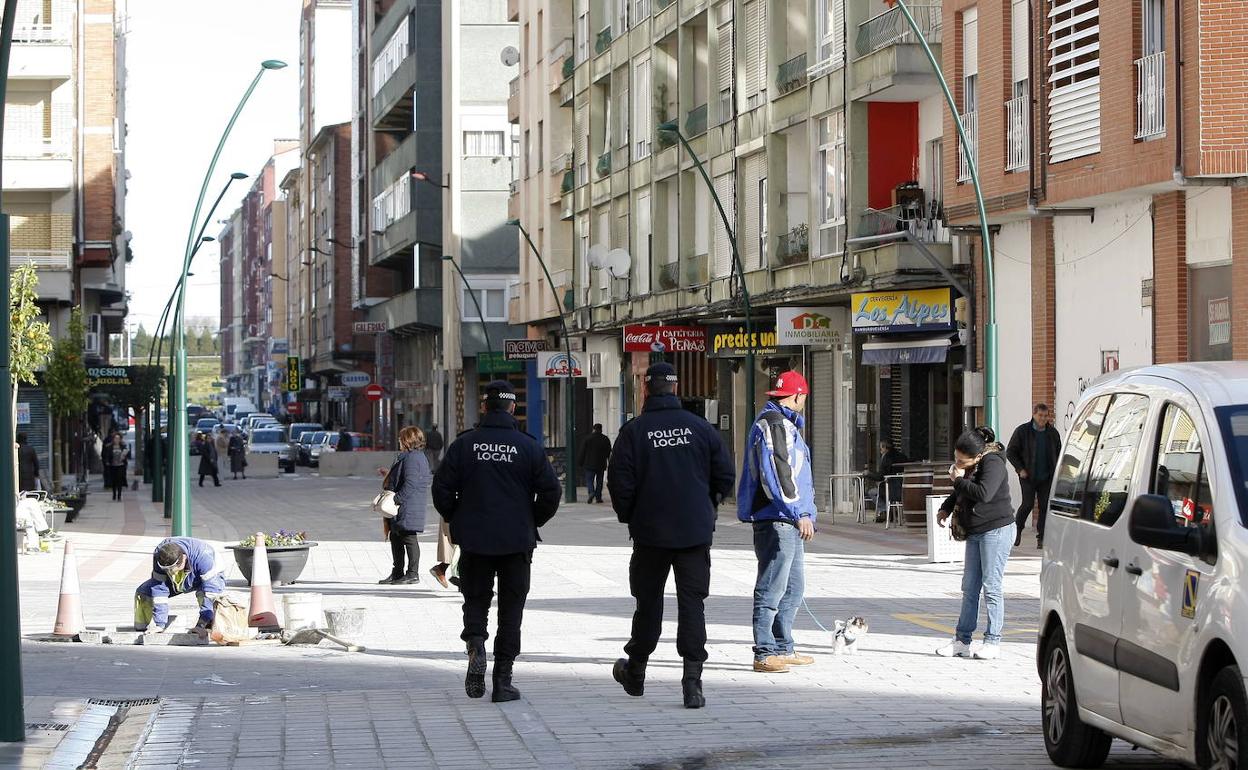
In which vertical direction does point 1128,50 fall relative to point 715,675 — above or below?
above

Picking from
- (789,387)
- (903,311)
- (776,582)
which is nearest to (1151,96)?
(903,311)

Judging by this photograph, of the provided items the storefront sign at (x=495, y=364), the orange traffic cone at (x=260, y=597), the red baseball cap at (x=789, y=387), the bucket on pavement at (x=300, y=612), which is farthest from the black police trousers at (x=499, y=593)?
the storefront sign at (x=495, y=364)

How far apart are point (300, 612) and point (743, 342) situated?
26.2 m

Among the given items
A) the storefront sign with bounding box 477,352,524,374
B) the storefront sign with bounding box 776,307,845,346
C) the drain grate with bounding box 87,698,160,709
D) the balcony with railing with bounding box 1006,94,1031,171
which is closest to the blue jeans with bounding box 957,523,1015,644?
the drain grate with bounding box 87,698,160,709

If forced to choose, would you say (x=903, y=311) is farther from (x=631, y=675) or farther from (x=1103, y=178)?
(x=631, y=675)

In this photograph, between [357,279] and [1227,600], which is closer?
[1227,600]

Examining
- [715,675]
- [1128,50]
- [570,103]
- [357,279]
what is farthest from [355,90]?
[715,675]

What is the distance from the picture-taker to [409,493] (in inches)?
795

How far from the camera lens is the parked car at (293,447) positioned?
7462cm

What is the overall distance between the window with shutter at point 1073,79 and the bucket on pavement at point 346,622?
556 inches

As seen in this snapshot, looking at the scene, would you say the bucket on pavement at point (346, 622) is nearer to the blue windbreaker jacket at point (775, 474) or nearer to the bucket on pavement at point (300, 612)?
the bucket on pavement at point (300, 612)

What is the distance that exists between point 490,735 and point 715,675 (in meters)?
2.74

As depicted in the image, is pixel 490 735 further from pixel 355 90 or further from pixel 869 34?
pixel 355 90

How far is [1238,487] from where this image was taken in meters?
6.96
